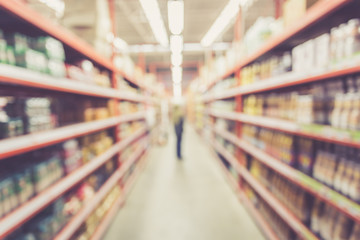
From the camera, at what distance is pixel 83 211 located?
5.68ft

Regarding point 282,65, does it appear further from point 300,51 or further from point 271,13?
point 271,13

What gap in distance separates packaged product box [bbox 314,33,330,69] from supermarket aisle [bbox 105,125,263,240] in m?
1.90

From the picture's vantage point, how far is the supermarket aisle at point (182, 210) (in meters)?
2.23

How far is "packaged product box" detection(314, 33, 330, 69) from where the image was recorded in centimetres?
123

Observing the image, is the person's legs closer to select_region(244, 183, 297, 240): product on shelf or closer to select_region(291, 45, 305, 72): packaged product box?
select_region(244, 183, 297, 240): product on shelf

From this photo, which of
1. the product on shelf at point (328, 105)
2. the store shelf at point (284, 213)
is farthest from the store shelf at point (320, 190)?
the product on shelf at point (328, 105)

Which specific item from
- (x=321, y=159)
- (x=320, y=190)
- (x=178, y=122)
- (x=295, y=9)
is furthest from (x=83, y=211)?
(x=178, y=122)

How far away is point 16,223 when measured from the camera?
0.99 meters

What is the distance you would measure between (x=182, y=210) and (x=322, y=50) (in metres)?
2.44

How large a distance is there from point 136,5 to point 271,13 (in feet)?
16.4

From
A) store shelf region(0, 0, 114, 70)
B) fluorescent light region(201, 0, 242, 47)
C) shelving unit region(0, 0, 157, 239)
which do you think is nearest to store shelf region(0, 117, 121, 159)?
shelving unit region(0, 0, 157, 239)

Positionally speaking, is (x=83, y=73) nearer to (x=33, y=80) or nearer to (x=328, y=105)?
(x=33, y=80)

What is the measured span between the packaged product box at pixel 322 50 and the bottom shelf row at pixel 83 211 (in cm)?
209

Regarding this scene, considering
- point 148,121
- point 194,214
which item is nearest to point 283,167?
point 194,214
